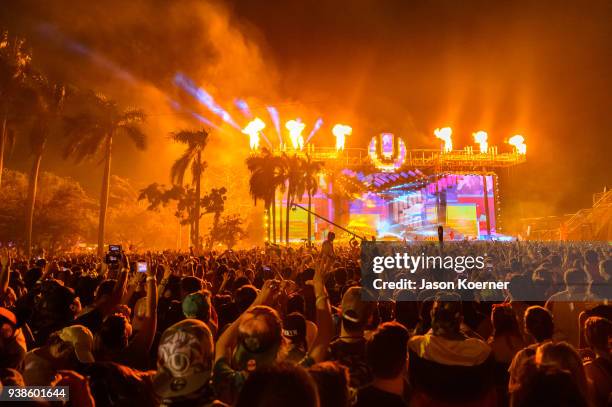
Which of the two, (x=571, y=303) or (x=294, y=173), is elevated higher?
(x=294, y=173)

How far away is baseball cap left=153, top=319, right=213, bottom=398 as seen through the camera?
2719mm

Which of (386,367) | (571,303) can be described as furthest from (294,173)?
(386,367)

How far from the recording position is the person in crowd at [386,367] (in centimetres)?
304

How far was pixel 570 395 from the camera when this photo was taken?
2311 mm

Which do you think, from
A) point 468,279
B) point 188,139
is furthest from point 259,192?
point 468,279

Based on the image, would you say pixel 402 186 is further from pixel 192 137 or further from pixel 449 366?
pixel 449 366

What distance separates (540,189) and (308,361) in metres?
75.5

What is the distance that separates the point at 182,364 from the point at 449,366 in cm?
196

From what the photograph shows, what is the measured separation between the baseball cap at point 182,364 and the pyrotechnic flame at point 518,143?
7320 cm

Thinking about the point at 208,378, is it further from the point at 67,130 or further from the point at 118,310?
the point at 67,130

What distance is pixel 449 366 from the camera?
3.28 metres

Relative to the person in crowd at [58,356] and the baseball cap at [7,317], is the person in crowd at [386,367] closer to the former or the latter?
the person in crowd at [58,356]

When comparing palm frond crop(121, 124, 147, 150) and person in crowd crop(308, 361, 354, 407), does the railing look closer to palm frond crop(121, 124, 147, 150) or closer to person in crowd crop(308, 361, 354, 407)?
palm frond crop(121, 124, 147, 150)

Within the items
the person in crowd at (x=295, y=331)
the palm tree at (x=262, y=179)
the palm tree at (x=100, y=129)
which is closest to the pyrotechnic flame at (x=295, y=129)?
the palm tree at (x=262, y=179)
